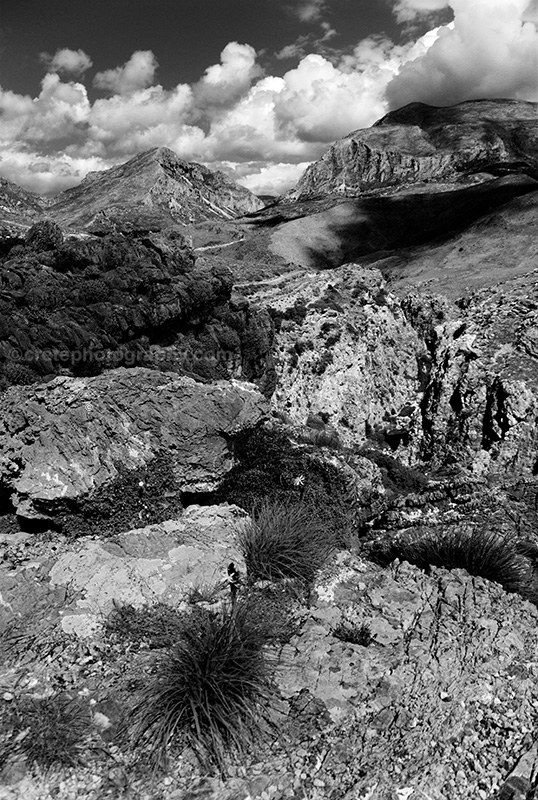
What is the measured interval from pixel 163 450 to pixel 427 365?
28923mm

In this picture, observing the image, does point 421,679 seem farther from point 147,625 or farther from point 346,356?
point 346,356

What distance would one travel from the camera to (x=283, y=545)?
7398 mm

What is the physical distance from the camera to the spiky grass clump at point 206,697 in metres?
4.58

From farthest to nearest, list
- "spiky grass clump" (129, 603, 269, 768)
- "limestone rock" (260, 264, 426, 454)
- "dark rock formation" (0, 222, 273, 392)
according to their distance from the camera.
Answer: "limestone rock" (260, 264, 426, 454) → "dark rock formation" (0, 222, 273, 392) → "spiky grass clump" (129, 603, 269, 768)

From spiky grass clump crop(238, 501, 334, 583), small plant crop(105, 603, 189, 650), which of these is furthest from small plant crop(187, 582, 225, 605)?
spiky grass clump crop(238, 501, 334, 583)

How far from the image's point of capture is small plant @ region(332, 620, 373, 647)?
19.7 ft

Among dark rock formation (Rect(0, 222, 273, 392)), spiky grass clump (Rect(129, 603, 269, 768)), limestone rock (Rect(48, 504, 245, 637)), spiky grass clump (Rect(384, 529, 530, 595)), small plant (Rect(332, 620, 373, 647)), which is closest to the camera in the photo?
spiky grass clump (Rect(129, 603, 269, 768))

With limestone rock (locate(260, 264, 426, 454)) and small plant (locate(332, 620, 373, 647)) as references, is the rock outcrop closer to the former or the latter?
small plant (locate(332, 620, 373, 647))

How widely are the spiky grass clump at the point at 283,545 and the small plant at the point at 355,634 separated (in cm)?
109

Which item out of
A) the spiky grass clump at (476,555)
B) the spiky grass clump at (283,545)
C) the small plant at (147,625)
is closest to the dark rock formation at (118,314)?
the spiky grass clump at (283,545)

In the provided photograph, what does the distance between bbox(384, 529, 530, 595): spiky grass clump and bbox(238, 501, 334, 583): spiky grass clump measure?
127 cm

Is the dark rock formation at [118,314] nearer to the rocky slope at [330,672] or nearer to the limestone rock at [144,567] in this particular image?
the limestone rock at [144,567]

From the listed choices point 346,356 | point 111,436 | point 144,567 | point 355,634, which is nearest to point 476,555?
point 355,634

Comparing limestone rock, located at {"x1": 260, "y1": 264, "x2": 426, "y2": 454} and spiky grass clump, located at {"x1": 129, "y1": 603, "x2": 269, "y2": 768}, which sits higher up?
spiky grass clump, located at {"x1": 129, "y1": 603, "x2": 269, "y2": 768}
